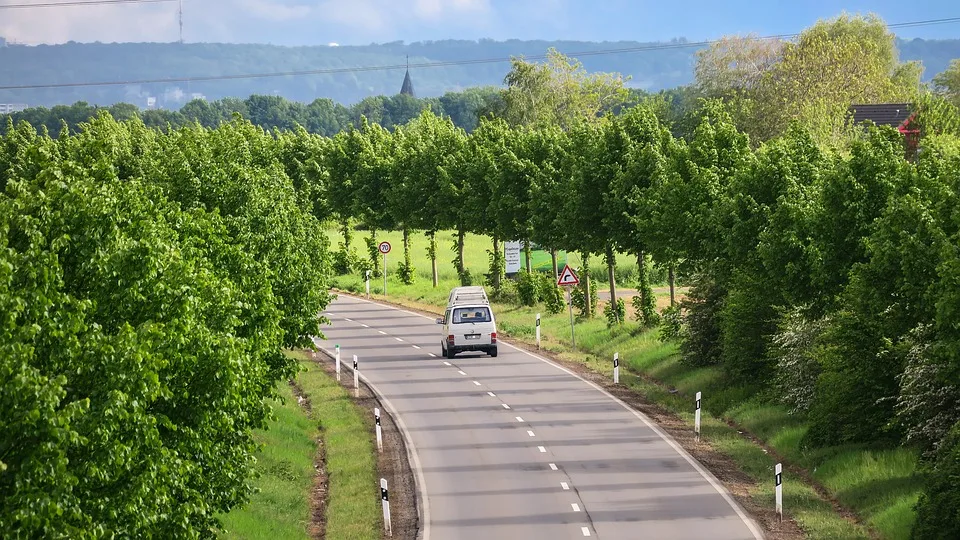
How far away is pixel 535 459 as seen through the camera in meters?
29.1

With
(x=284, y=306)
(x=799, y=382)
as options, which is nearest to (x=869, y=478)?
(x=799, y=382)

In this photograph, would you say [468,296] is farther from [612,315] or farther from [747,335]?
[747,335]

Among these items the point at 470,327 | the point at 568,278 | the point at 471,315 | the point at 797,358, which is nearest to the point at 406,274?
A: the point at 568,278

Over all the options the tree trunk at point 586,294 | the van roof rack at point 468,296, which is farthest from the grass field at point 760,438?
→ the van roof rack at point 468,296

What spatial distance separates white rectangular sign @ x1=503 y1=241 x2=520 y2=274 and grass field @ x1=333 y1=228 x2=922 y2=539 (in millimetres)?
10141

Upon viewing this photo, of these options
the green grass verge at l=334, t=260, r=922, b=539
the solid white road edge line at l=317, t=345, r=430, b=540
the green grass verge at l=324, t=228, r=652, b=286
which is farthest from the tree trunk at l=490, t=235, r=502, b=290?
the solid white road edge line at l=317, t=345, r=430, b=540

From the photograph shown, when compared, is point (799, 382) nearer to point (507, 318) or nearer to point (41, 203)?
point (41, 203)

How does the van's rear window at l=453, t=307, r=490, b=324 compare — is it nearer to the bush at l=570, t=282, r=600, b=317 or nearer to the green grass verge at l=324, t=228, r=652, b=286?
the bush at l=570, t=282, r=600, b=317

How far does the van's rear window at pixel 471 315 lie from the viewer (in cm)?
4512

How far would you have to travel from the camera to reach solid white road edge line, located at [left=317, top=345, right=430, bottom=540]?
2408 cm

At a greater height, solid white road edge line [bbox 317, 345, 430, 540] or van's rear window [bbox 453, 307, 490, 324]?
van's rear window [bbox 453, 307, 490, 324]

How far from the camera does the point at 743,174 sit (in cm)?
3450

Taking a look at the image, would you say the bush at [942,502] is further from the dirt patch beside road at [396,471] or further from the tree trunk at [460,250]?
the tree trunk at [460,250]

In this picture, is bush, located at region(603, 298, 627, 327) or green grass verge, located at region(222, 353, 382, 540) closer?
green grass verge, located at region(222, 353, 382, 540)
